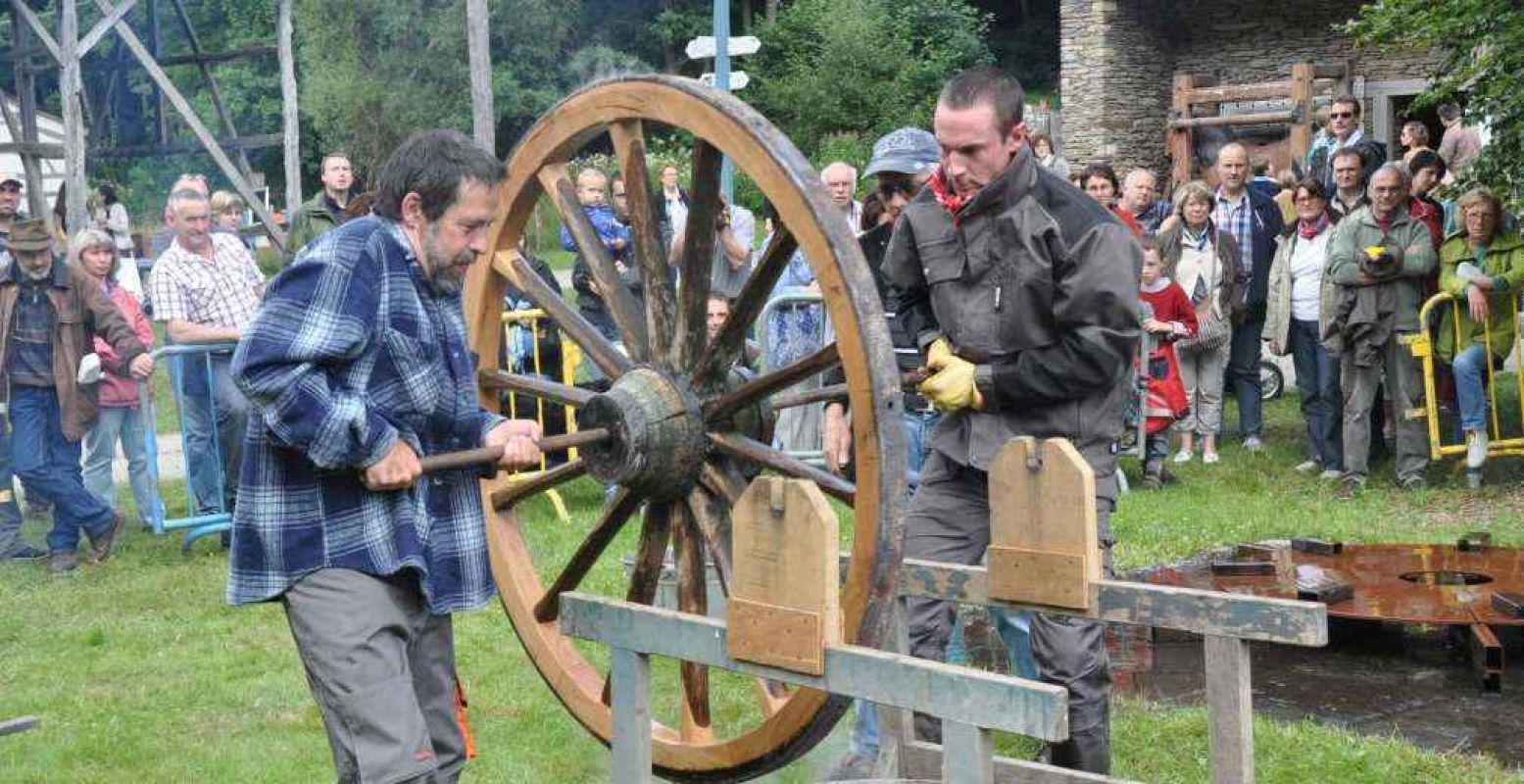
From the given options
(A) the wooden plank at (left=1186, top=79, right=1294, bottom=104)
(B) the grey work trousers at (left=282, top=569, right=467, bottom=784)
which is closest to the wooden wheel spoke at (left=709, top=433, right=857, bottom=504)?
(B) the grey work trousers at (left=282, top=569, right=467, bottom=784)

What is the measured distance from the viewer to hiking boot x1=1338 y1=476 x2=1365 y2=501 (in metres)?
10.4

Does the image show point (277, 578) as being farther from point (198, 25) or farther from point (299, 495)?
point (198, 25)

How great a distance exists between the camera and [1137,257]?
467 centimetres

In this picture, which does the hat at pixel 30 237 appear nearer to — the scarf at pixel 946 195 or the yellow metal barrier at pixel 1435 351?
the scarf at pixel 946 195

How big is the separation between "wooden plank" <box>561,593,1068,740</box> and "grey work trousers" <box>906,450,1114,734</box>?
1038 mm

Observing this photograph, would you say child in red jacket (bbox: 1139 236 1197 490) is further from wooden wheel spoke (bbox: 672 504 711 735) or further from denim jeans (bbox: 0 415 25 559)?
wooden wheel spoke (bbox: 672 504 711 735)

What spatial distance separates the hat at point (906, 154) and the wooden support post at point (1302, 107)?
51.5 feet

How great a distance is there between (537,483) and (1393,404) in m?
7.11

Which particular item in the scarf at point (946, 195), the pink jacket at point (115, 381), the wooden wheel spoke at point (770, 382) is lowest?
the wooden wheel spoke at point (770, 382)

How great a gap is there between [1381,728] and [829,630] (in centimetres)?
310

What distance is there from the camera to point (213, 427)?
9727 millimetres

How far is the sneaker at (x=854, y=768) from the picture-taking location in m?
5.45

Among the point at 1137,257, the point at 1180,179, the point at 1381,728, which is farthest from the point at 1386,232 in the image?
the point at 1180,179

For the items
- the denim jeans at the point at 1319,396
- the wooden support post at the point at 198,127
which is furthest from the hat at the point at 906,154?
the wooden support post at the point at 198,127
